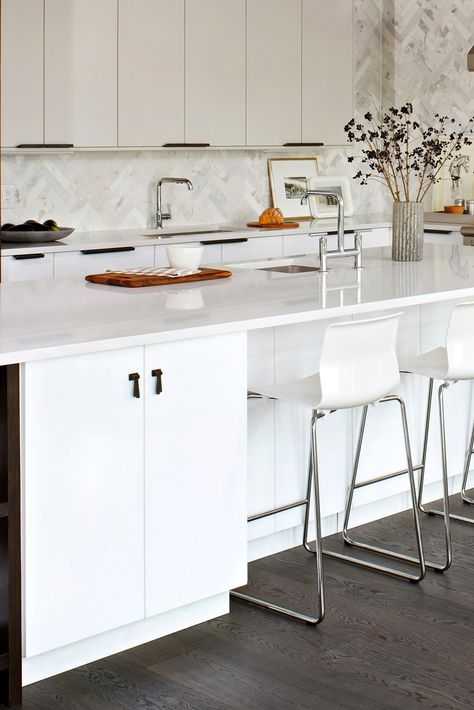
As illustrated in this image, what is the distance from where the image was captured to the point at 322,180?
281 inches

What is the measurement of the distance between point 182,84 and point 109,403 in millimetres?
3590

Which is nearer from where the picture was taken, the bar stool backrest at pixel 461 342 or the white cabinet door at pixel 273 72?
the bar stool backrest at pixel 461 342

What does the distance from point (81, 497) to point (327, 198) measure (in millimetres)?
4741

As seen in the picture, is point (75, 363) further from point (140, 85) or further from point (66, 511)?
point (140, 85)

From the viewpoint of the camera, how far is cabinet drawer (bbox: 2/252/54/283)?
200 inches

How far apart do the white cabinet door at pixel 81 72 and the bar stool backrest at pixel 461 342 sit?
272cm

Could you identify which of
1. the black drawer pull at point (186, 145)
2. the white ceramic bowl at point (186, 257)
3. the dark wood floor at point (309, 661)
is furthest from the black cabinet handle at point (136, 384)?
the black drawer pull at point (186, 145)

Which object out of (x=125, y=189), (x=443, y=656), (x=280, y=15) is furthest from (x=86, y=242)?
(x=443, y=656)

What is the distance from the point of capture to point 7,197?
19.0 ft

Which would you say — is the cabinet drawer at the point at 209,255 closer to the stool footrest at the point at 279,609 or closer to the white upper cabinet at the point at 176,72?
the white upper cabinet at the point at 176,72

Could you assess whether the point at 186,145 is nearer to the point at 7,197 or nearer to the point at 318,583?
the point at 7,197

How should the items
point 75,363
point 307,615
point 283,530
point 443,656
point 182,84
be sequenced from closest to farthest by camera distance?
point 75,363 < point 443,656 < point 307,615 < point 283,530 < point 182,84

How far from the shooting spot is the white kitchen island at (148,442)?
2703 mm

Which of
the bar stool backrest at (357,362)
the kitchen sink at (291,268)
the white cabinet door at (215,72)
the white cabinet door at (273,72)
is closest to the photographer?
the bar stool backrest at (357,362)
